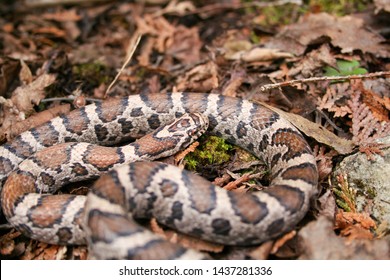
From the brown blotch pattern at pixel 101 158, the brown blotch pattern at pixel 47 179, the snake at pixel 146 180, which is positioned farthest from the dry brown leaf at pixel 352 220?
the brown blotch pattern at pixel 47 179

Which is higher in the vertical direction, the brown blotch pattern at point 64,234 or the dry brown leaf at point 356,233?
the dry brown leaf at point 356,233

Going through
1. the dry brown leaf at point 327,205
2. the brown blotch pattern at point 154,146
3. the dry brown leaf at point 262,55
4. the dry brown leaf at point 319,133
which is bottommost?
the dry brown leaf at point 327,205

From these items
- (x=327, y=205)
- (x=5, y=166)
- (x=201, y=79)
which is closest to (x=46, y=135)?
(x=5, y=166)

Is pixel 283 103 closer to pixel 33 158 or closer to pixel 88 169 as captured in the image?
pixel 88 169

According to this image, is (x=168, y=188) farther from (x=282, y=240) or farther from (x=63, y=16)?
(x=63, y=16)

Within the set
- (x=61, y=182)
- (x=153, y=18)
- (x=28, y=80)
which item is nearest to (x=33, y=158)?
(x=61, y=182)

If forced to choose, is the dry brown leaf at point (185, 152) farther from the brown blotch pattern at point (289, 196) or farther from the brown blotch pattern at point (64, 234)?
the brown blotch pattern at point (64, 234)
